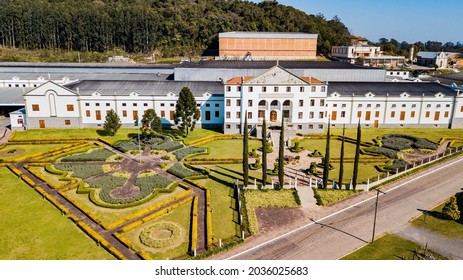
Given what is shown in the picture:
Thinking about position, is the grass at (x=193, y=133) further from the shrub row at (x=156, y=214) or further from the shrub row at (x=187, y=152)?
the shrub row at (x=156, y=214)

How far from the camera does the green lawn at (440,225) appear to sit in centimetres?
3331

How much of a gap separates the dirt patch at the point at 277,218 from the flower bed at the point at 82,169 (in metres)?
23.5

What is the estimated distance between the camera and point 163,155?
5497 cm

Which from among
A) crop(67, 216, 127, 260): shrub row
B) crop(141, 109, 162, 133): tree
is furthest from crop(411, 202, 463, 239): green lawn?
crop(141, 109, 162, 133): tree

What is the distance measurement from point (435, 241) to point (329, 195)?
11785 mm

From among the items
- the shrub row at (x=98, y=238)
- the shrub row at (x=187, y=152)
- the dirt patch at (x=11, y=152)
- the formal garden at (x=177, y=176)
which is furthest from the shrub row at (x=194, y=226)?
the dirt patch at (x=11, y=152)

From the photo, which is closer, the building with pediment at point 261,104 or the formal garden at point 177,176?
the formal garden at point 177,176

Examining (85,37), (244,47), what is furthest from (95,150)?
(85,37)

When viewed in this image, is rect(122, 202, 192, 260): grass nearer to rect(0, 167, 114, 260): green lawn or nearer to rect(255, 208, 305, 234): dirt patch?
rect(0, 167, 114, 260): green lawn

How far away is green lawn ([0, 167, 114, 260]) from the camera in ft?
96.8

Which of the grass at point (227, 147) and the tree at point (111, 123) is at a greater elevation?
the tree at point (111, 123)

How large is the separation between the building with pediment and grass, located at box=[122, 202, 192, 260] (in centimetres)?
3181

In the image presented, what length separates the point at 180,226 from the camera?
34.3 meters

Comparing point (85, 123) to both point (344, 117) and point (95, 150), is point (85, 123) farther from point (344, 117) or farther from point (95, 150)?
point (344, 117)
